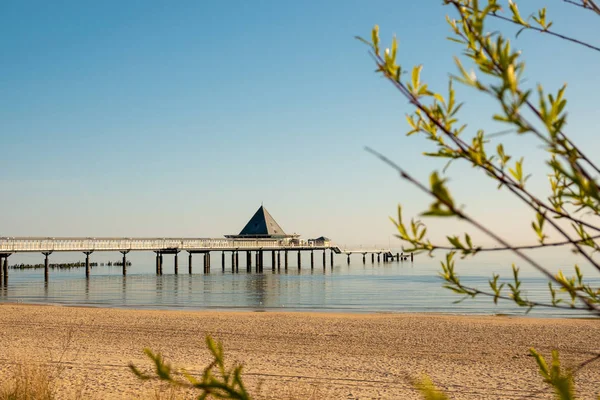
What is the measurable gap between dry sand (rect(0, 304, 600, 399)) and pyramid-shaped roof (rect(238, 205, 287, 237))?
172 feet

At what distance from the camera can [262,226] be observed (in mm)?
78312

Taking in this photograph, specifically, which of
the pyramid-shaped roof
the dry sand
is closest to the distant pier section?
the pyramid-shaped roof

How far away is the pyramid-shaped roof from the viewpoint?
255ft

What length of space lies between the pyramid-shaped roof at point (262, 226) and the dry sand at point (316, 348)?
52417mm

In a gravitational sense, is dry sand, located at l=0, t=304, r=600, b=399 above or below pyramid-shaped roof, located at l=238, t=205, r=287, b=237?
below

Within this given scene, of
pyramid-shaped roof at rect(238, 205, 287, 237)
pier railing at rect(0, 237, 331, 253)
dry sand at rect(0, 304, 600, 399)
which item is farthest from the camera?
pyramid-shaped roof at rect(238, 205, 287, 237)

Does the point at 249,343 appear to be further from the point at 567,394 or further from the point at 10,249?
the point at 10,249

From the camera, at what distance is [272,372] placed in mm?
11781

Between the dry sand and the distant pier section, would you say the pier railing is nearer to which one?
the distant pier section

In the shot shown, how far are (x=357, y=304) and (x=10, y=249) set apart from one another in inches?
1023

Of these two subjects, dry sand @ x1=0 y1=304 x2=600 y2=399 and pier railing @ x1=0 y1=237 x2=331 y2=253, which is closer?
dry sand @ x1=0 y1=304 x2=600 y2=399

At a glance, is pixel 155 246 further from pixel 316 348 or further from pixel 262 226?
pixel 316 348

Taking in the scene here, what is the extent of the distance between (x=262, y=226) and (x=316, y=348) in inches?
2485

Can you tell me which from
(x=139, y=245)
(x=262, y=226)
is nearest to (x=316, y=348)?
(x=139, y=245)
